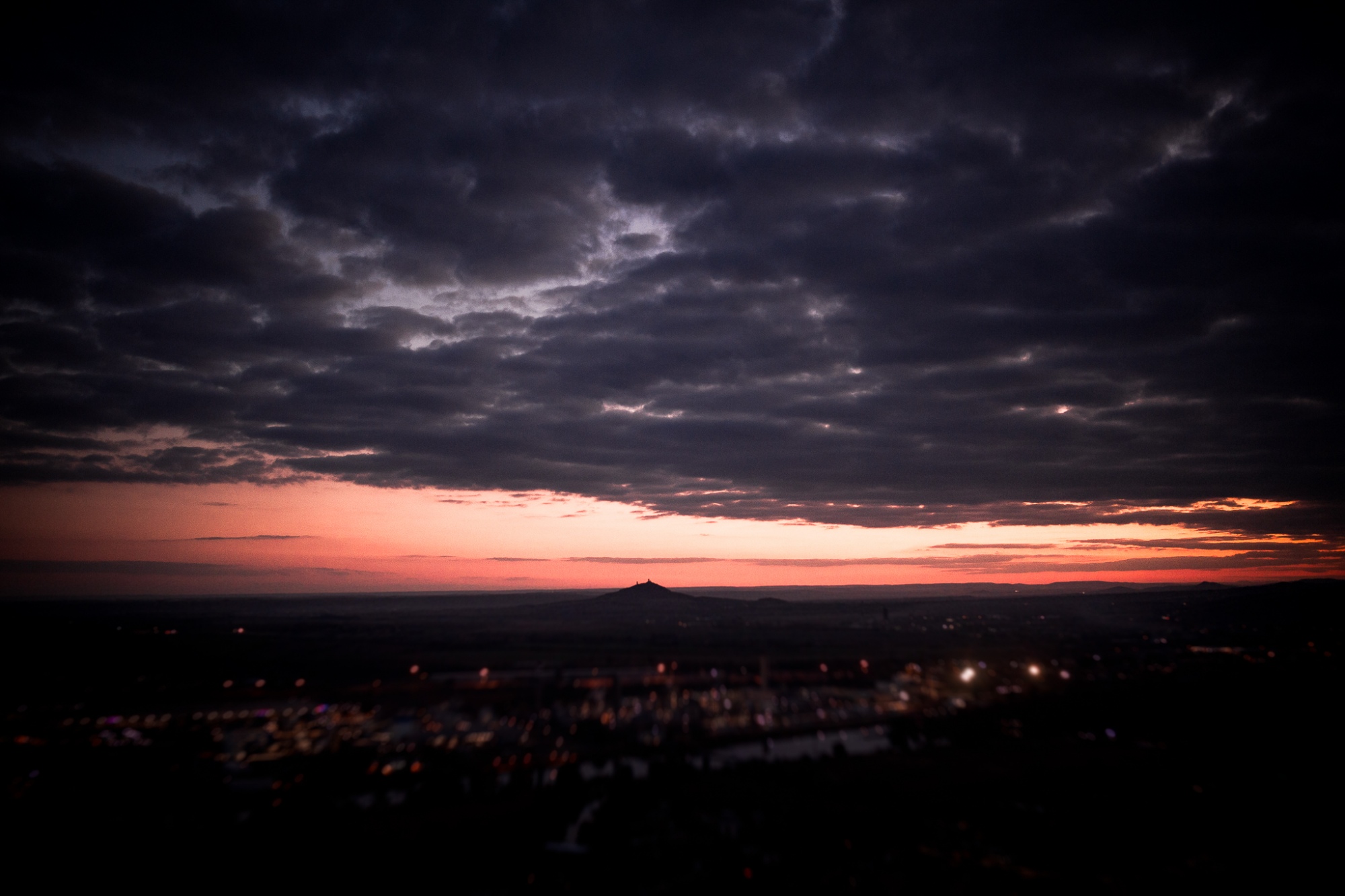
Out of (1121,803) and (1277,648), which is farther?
(1277,648)

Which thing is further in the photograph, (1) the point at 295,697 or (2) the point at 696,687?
(2) the point at 696,687

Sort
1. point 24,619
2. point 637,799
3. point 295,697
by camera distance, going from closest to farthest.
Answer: point 637,799 → point 295,697 → point 24,619

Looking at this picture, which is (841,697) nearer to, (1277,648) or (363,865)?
(363,865)

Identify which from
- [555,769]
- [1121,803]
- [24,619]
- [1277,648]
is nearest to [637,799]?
[555,769]

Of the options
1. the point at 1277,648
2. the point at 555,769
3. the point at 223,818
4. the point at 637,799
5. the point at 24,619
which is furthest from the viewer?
the point at 24,619

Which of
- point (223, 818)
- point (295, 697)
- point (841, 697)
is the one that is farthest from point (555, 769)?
point (295, 697)

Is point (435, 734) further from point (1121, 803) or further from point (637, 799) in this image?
point (1121, 803)
